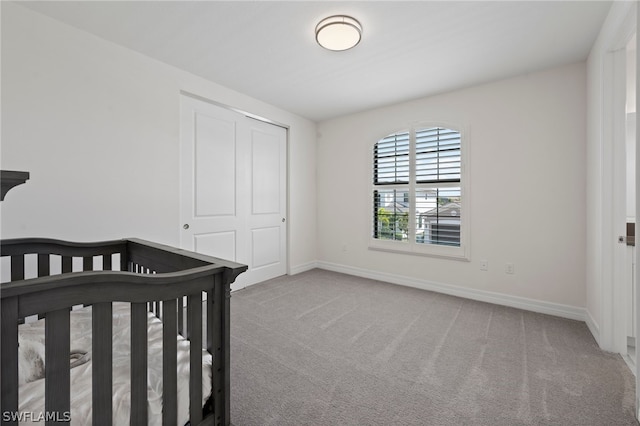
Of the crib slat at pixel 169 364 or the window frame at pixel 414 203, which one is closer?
the crib slat at pixel 169 364

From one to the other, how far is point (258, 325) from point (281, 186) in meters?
2.16

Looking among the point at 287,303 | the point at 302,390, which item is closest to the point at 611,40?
the point at 302,390

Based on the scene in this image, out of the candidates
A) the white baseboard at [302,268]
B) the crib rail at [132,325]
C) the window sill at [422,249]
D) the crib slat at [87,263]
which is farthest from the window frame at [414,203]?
the crib slat at [87,263]

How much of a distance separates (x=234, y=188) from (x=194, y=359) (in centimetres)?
265

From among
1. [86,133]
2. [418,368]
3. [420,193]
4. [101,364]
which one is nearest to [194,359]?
[101,364]

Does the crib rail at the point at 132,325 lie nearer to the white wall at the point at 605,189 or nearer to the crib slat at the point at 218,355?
the crib slat at the point at 218,355

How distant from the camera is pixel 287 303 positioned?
307 cm

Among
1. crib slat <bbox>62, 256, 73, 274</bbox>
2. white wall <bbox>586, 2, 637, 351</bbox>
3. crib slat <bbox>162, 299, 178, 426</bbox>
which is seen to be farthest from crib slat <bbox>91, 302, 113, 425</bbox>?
white wall <bbox>586, 2, 637, 351</bbox>

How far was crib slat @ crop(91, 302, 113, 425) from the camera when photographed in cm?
84

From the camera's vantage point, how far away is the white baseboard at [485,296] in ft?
8.79

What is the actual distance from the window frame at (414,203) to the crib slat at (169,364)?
3.17 meters

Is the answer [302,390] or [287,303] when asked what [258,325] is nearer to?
[287,303]

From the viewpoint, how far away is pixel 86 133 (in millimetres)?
2260

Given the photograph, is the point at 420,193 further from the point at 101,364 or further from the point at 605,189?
the point at 101,364
